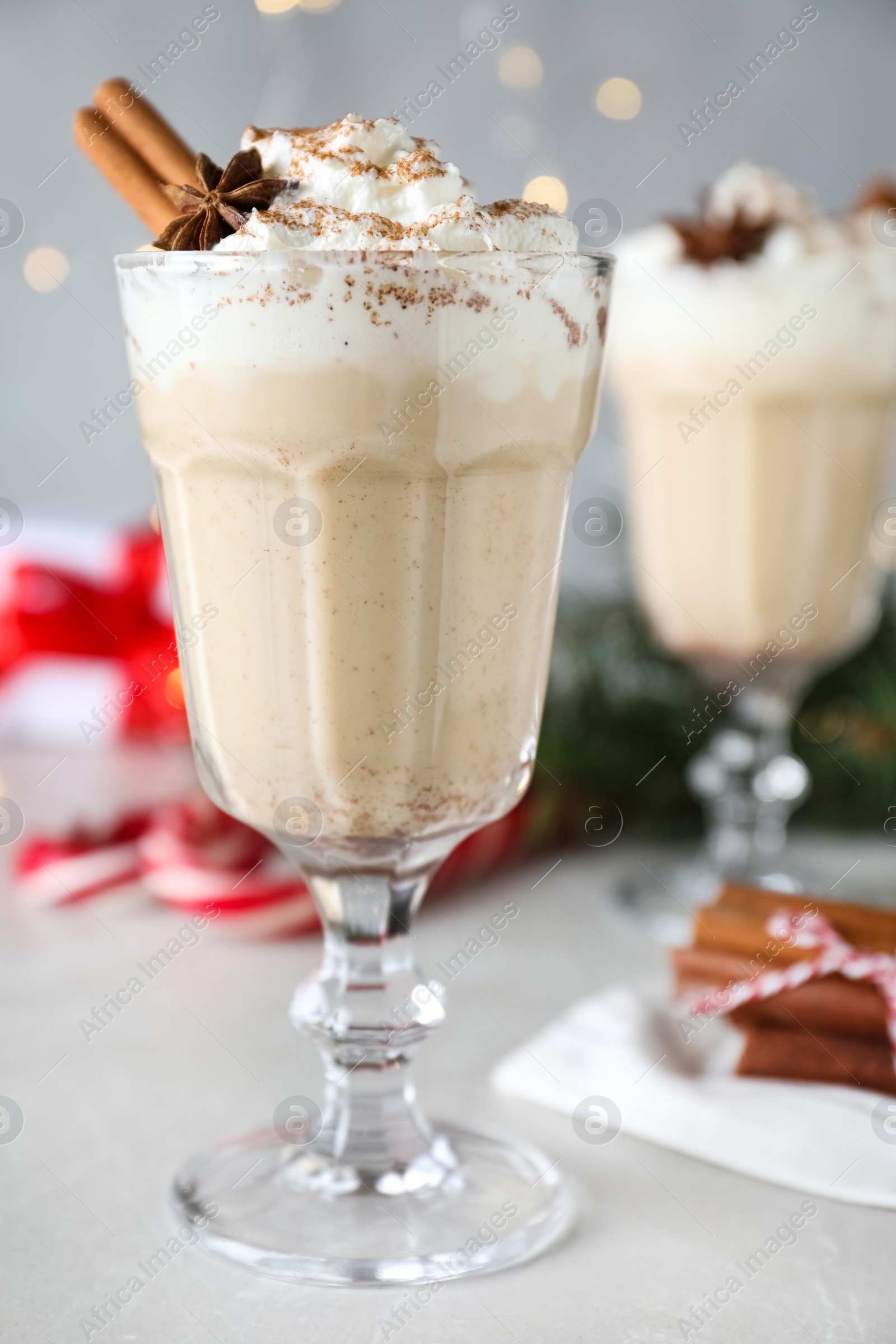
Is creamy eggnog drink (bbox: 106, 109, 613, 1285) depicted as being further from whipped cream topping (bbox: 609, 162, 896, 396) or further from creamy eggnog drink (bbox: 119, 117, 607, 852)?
whipped cream topping (bbox: 609, 162, 896, 396)

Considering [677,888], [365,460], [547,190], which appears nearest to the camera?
[365,460]

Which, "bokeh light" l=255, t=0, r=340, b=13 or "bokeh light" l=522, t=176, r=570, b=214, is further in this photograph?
"bokeh light" l=522, t=176, r=570, b=214

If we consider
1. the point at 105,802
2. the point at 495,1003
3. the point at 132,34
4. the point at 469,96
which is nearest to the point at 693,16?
the point at 469,96

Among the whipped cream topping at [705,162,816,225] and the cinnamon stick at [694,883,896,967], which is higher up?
the whipped cream topping at [705,162,816,225]

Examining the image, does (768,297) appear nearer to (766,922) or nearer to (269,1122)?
(766,922)

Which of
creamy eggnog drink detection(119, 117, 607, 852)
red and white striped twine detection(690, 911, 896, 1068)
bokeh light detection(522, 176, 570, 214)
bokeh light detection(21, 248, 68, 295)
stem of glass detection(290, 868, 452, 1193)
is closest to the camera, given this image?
creamy eggnog drink detection(119, 117, 607, 852)

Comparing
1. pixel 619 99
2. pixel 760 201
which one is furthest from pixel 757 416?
pixel 619 99

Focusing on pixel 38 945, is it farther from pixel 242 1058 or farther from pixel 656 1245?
pixel 656 1245

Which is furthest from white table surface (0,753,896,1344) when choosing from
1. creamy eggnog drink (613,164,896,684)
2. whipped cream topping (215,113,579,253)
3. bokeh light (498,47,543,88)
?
bokeh light (498,47,543,88)

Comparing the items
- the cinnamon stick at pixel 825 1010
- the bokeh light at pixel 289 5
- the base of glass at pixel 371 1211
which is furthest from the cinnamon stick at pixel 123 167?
the bokeh light at pixel 289 5
